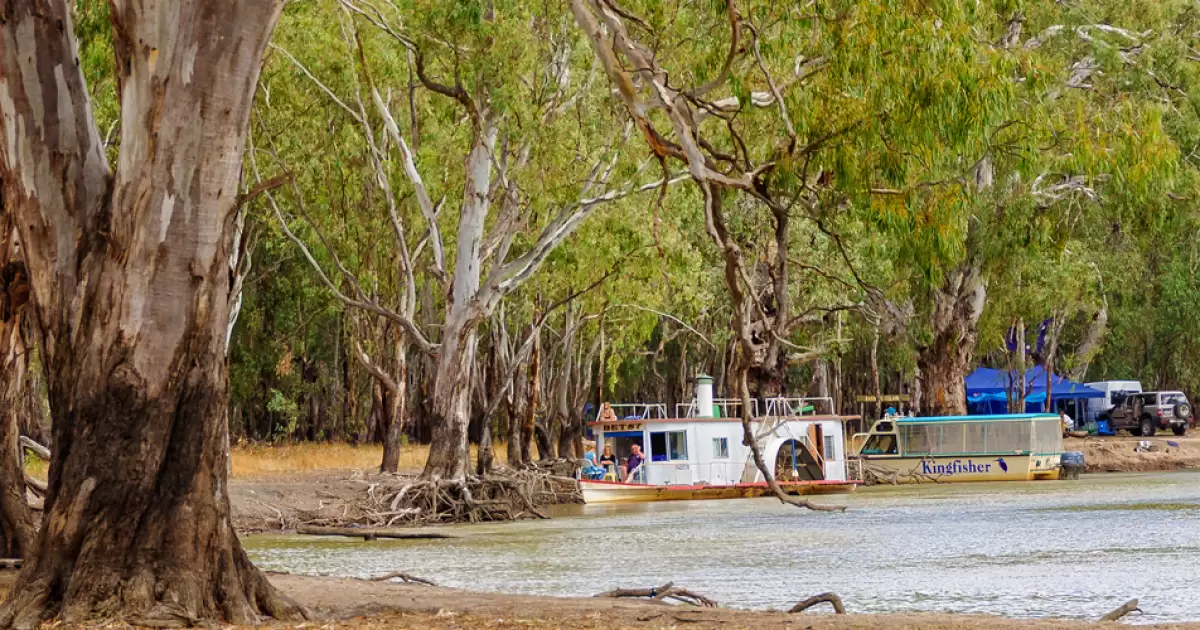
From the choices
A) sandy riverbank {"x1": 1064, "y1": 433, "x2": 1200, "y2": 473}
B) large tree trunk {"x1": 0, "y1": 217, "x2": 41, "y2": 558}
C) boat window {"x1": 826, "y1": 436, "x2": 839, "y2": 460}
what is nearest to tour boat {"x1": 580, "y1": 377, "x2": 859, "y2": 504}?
boat window {"x1": 826, "y1": 436, "x2": 839, "y2": 460}

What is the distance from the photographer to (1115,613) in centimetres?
1166

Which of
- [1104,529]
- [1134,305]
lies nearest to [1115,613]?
[1104,529]

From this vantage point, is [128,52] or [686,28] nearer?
[128,52]

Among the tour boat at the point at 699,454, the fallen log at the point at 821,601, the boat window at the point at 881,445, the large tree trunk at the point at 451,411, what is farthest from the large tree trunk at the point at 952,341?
the fallen log at the point at 821,601

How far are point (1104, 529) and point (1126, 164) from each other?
7154mm

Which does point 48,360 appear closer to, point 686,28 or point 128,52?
point 128,52

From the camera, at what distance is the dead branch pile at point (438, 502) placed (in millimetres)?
28422

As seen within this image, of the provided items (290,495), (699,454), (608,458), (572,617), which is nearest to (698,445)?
(699,454)

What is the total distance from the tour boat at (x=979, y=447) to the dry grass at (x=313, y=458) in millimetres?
12173

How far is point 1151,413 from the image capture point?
58.9 metres

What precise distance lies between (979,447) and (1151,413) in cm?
1857

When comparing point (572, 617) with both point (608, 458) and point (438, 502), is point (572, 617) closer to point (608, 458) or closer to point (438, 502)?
point (438, 502)

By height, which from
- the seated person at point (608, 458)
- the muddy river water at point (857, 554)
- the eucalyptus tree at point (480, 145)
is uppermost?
the eucalyptus tree at point (480, 145)

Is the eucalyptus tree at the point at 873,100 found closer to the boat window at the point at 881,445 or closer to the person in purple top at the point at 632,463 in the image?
the person in purple top at the point at 632,463
